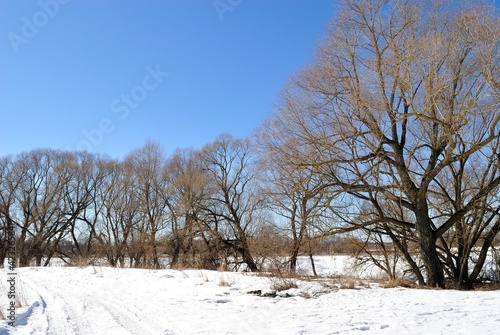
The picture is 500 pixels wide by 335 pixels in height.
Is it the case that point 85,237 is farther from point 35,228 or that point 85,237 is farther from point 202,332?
point 202,332

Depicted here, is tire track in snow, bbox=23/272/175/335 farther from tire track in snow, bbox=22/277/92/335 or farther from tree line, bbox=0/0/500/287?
tree line, bbox=0/0/500/287

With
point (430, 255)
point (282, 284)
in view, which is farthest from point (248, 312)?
point (430, 255)

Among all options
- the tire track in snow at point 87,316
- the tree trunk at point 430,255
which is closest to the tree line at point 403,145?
the tree trunk at point 430,255

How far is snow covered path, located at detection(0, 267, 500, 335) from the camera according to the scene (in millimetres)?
5207

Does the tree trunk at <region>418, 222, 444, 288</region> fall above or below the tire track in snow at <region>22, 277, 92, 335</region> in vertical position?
above

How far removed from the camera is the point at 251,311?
718 centimetres

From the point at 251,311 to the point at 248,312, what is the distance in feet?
0.44

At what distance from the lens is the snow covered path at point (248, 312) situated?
17.1 feet

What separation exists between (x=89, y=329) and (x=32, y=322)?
3.43 feet

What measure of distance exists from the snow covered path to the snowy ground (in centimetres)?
1

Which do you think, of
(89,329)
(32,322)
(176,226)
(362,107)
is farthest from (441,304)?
(176,226)

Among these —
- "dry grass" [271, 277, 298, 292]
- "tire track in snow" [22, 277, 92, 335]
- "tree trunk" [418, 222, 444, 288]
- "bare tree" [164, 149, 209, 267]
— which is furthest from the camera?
"bare tree" [164, 149, 209, 267]

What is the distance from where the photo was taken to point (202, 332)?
17.6ft

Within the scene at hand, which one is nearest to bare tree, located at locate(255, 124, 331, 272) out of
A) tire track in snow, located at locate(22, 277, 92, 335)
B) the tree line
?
the tree line
